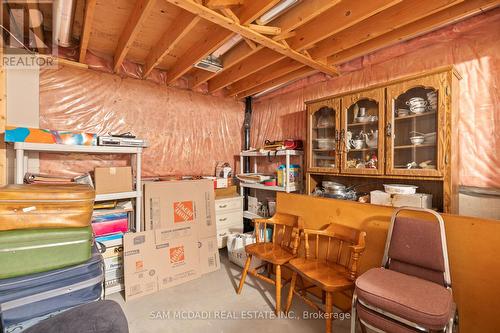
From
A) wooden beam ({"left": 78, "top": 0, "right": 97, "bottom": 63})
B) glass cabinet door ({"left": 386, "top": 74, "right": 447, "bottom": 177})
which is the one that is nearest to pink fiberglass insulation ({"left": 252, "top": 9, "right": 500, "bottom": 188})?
glass cabinet door ({"left": 386, "top": 74, "right": 447, "bottom": 177})

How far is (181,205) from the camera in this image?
8.73ft

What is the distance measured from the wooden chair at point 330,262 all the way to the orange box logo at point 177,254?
122 centimetres

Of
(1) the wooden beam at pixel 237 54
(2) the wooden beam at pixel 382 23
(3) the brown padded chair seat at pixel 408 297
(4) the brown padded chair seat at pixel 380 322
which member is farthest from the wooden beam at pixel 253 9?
(4) the brown padded chair seat at pixel 380 322

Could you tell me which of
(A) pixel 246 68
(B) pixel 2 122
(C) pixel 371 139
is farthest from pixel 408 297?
(B) pixel 2 122

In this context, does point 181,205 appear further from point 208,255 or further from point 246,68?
point 246,68

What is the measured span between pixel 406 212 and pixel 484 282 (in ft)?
1.72

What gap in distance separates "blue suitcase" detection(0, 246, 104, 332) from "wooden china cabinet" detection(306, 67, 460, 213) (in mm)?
2100

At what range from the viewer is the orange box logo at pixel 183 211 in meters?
2.62

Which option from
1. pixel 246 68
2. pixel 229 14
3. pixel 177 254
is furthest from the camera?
pixel 246 68

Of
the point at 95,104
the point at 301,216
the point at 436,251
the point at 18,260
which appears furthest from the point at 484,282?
the point at 95,104

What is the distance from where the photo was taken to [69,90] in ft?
7.93

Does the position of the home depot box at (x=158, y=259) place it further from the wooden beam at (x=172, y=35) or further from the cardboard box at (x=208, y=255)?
the wooden beam at (x=172, y=35)

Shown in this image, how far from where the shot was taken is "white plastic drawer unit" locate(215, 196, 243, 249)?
310cm

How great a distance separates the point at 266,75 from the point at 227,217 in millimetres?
1920
